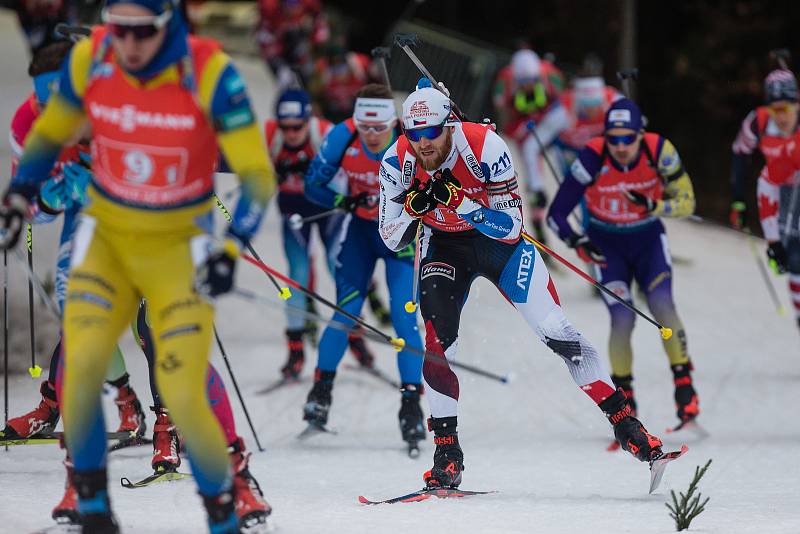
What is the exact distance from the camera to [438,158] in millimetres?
5855

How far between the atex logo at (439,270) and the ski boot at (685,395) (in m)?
2.39

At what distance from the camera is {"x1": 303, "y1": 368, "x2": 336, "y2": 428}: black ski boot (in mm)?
7637

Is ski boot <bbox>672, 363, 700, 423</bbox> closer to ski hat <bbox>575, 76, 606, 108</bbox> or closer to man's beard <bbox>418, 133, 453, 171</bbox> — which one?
man's beard <bbox>418, 133, 453, 171</bbox>

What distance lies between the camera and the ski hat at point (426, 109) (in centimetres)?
565

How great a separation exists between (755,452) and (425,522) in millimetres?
3060

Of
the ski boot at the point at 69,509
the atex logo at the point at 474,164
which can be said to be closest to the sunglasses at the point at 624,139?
the atex logo at the point at 474,164

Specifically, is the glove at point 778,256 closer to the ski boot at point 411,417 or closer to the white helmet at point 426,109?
the ski boot at point 411,417

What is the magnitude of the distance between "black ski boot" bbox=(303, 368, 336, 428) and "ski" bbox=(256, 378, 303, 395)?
1373 mm

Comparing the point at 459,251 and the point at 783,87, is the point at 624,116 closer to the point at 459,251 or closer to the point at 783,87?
the point at 783,87

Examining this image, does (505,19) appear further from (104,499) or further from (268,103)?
(104,499)

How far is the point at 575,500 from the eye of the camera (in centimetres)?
598

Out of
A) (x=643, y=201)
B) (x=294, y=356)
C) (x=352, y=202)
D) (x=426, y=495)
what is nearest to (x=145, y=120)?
(x=426, y=495)

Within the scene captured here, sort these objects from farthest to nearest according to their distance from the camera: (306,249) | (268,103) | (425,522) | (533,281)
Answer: (268,103), (306,249), (533,281), (425,522)

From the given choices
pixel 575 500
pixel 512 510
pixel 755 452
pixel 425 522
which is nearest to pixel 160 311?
pixel 425 522
